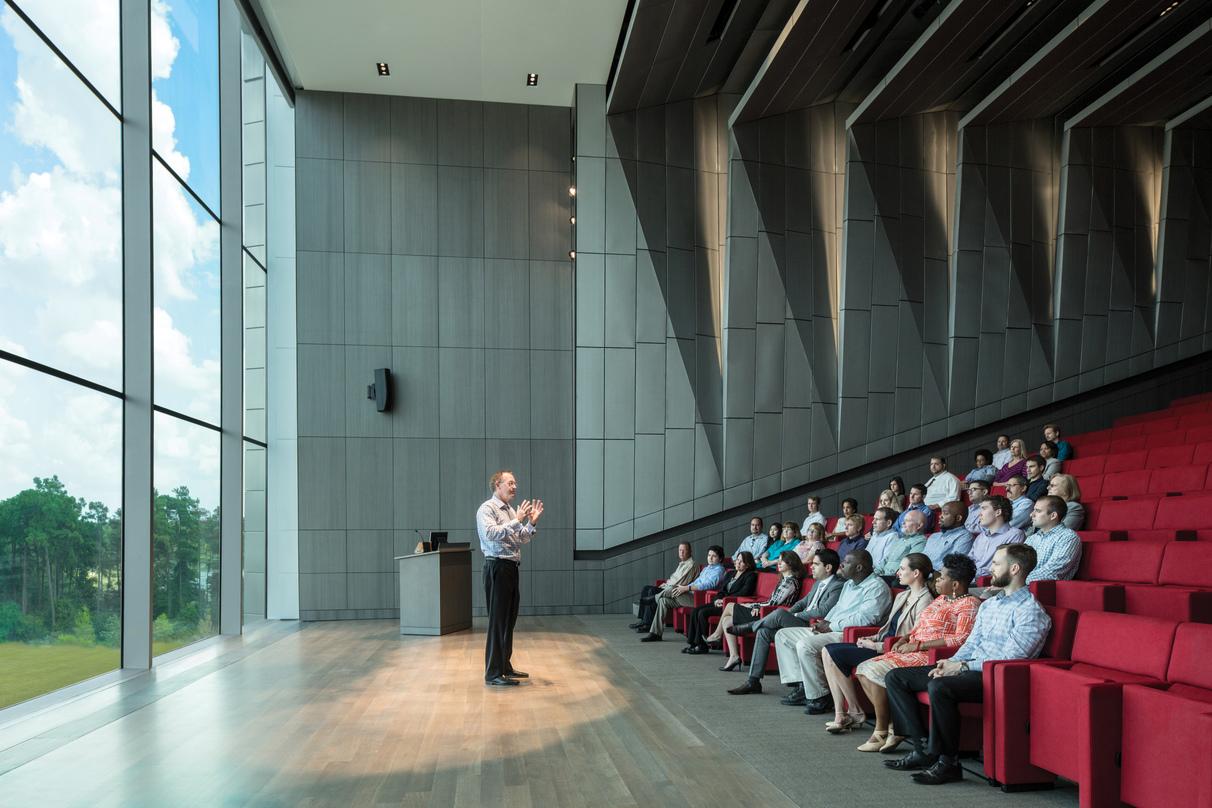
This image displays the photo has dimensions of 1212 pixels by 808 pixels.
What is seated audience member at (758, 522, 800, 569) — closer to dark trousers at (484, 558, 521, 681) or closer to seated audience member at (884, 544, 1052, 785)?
dark trousers at (484, 558, 521, 681)

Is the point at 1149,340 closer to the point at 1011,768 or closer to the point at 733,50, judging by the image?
the point at 733,50

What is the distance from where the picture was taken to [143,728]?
484 centimetres

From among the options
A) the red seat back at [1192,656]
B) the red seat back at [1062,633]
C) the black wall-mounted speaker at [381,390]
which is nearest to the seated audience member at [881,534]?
the red seat back at [1062,633]

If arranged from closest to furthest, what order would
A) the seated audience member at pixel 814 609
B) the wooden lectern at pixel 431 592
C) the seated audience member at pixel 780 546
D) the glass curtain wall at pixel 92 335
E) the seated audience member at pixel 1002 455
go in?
1. the glass curtain wall at pixel 92 335
2. the seated audience member at pixel 814 609
3. the seated audience member at pixel 780 546
4. the wooden lectern at pixel 431 592
5. the seated audience member at pixel 1002 455

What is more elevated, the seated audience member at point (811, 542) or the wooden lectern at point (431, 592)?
the seated audience member at point (811, 542)

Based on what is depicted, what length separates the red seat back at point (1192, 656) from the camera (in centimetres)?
321

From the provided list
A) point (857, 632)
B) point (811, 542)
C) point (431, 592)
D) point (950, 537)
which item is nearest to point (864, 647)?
point (857, 632)

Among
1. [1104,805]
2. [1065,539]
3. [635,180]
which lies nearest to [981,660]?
[1104,805]

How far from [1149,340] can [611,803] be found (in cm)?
1086

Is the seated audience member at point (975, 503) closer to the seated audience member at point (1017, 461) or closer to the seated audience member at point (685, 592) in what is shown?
the seated audience member at point (1017, 461)

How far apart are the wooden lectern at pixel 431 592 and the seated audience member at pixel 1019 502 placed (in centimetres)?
508

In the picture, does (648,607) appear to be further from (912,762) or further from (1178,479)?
(912,762)

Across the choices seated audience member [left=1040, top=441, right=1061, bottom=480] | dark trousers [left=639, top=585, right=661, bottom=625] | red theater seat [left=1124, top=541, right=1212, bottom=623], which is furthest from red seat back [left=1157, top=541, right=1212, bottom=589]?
dark trousers [left=639, top=585, right=661, bottom=625]

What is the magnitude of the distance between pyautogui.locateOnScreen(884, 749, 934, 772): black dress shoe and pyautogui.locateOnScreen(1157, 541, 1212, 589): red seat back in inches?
62.5
